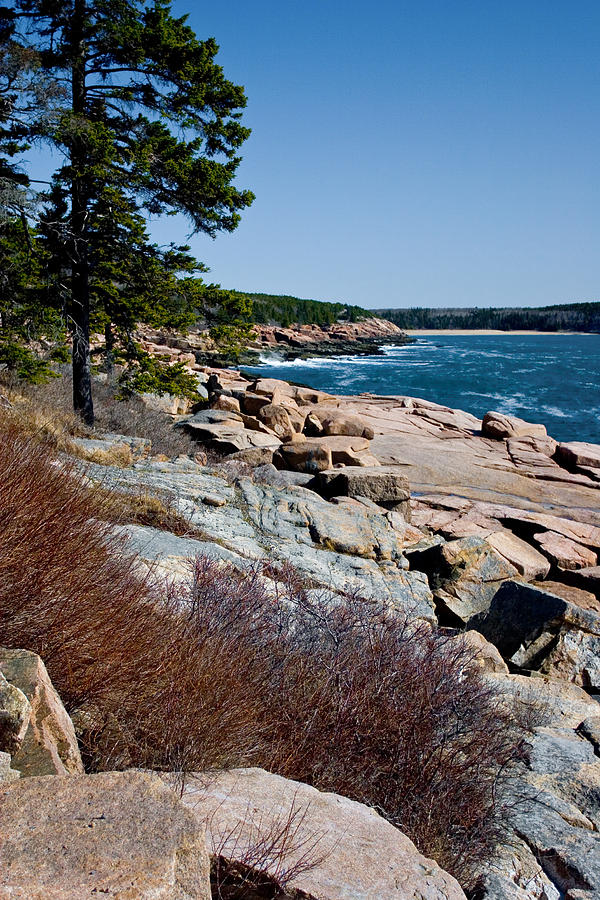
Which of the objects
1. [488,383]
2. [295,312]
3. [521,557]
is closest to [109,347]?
[521,557]

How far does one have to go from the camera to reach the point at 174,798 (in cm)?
174

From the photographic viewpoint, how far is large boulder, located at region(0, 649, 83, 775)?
6.11 ft

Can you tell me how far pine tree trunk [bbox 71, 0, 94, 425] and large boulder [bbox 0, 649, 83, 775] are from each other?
10575 millimetres

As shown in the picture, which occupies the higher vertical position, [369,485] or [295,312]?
[295,312]

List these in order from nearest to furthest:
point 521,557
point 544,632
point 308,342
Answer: point 544,632 → point 521,557 → point 308,342

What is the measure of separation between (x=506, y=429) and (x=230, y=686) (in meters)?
21.4

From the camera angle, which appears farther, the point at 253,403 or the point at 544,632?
the point at 253,403

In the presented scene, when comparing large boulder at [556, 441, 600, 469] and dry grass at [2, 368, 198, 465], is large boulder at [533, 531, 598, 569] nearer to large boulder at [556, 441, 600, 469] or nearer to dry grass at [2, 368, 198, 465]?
dry grass at [2, 368, 198, 465]

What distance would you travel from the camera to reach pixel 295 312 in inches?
4985

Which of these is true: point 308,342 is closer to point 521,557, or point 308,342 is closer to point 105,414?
point 105,414

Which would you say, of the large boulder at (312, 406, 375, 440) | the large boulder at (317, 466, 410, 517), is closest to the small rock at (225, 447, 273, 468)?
the large boulder at (317, 466, 410, 517)

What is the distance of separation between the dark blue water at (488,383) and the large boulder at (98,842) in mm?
29322

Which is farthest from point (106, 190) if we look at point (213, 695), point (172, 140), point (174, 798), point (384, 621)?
point (174, 798)

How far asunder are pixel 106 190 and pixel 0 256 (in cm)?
245
